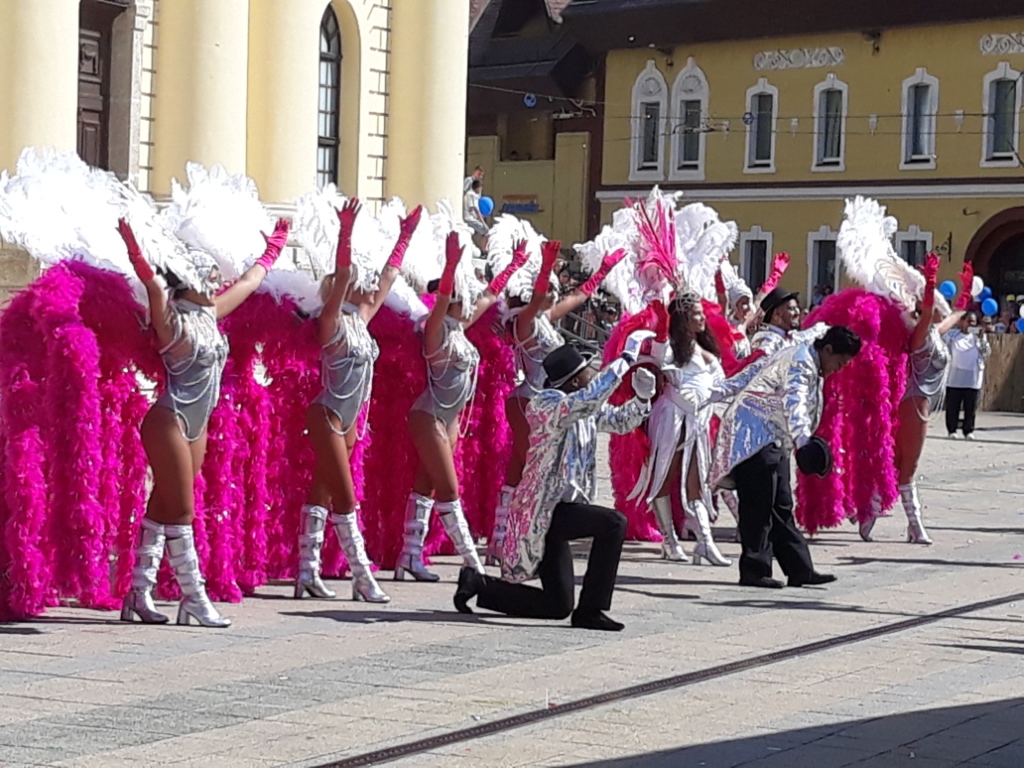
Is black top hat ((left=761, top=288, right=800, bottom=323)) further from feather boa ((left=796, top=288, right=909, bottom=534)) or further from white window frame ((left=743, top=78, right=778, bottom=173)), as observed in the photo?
white window frame ((left=743, top=78, right=778, bottom=173))

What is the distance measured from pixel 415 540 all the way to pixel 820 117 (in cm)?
3582

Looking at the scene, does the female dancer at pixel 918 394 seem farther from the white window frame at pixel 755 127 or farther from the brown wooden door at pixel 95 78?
the white window frame at pixel 755 127

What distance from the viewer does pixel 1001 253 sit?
43.6m

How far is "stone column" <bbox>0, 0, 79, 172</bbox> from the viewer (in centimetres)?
2197

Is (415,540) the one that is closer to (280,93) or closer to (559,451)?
(559,451)

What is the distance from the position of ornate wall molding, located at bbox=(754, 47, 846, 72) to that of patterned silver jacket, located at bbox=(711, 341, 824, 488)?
34.8 m

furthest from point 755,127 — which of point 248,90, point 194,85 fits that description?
point 194,85

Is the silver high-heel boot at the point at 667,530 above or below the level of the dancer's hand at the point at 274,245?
below

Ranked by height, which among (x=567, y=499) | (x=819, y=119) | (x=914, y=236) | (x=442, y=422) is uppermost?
(x=819, y=119)

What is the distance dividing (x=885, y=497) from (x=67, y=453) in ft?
23.0

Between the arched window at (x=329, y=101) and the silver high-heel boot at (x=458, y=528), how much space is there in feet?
54.3

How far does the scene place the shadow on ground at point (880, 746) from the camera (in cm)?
723

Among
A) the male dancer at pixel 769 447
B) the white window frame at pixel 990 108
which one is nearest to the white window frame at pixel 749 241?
the white window frame at pixel 990 108

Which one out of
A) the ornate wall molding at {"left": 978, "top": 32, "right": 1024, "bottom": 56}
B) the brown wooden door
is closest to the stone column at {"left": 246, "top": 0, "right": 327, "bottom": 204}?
the brown wooden door
